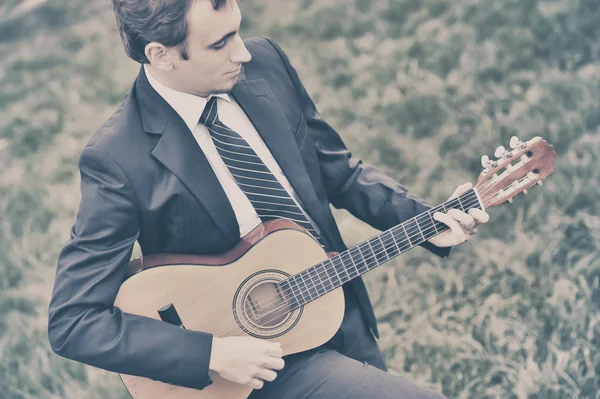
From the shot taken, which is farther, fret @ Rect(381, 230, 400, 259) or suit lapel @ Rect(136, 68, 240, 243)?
fret @ Rect(381, 230, 400, 259)

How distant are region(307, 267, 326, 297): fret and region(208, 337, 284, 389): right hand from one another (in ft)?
0.86

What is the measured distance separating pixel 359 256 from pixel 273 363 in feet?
1.67

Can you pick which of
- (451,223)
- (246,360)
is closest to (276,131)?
(451,223)

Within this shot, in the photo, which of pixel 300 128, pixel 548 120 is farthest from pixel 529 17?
pixel 300 128

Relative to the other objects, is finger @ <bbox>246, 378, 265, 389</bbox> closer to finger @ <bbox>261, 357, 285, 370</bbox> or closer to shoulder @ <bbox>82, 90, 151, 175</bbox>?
finger @ <bbox>261, 357, 285, 370</bbox>

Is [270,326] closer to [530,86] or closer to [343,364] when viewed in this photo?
[343,364]

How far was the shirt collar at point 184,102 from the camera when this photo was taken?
248cm

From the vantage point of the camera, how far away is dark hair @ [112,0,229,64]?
2260mm

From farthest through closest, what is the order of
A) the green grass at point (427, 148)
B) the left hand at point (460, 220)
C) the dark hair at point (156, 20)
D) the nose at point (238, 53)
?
1. the green grass at point (427, 148)
2. the left hand at point (460, 220)
3. the nose at point (238, 53)
4. the dark hair at point (156, 20)

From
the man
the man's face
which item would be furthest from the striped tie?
the man's face

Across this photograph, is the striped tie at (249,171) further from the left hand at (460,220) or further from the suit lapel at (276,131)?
the left hand at (460,220)

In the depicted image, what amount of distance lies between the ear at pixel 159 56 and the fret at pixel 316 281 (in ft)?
2.91

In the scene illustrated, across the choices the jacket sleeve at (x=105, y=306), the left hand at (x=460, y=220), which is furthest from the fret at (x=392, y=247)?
the jacket sleeve at (x=105, y=306)

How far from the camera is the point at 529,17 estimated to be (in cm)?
477
